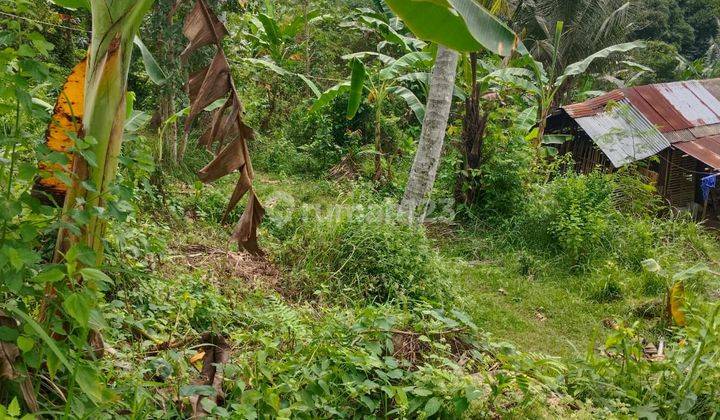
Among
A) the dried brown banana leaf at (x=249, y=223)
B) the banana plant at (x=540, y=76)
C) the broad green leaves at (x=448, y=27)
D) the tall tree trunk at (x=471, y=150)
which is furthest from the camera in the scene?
the banana plant at (x=540, y=76)

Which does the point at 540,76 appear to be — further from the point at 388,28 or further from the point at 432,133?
the point at 432,133

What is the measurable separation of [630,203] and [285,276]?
5.63 metres

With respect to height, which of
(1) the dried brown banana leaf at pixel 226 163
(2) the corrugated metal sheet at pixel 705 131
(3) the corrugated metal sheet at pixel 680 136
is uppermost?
(2) the corrugated metal sheet at pixel 705 131

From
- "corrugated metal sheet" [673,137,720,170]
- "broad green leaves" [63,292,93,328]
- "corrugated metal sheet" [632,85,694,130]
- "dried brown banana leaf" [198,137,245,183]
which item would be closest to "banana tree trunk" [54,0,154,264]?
"broad green leaves" [63,292,93,328]

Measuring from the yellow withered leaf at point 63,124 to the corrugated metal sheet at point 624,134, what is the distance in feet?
29.4

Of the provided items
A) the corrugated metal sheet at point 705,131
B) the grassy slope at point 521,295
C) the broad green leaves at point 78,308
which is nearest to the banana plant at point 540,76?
the corrugated metal sheet at point 705,131

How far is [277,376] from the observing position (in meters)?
2.51

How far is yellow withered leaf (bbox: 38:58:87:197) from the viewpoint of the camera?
1.98 m

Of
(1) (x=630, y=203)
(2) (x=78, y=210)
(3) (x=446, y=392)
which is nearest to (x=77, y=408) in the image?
(2) (x=78, y=210)

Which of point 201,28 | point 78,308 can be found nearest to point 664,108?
point 201,28

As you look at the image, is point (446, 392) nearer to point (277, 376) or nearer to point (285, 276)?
point (277, 376)

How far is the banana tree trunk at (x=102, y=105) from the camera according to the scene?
187 centimetres

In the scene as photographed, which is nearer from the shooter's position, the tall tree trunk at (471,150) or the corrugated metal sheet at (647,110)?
the tall tree trunk at (471,150)

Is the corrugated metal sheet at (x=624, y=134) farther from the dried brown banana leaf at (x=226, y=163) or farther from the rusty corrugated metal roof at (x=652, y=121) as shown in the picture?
the dried brown banana leaf at (x=226, y=163)
